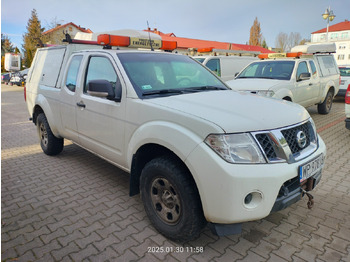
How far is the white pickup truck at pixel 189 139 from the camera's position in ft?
6.76

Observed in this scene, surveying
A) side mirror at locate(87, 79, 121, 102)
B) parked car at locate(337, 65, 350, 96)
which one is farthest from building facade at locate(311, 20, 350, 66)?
side mirror at locate(87, 79, 121, 102)

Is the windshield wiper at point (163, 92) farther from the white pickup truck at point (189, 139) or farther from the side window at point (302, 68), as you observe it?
the side window at point (302, 68)

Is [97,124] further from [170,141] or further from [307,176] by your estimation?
[307,176]

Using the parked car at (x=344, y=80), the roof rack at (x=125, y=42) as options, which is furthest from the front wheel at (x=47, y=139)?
the parked car at (x=344, y=80)

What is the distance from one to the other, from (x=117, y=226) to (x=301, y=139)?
2.03m

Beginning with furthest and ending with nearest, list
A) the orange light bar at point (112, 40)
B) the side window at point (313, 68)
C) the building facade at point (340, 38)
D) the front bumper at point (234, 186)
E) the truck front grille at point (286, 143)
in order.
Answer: the building facade at point (340, 38)
the side window at point (313, 68)
the orange light bar at point (112, 40)
the truck front grille at point (286, 143)
the front bumper at point (234, 186)

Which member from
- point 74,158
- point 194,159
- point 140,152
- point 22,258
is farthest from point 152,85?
point 74,158

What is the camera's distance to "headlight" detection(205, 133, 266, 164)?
205 cm

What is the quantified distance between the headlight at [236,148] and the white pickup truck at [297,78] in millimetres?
4323

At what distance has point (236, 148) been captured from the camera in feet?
6.81

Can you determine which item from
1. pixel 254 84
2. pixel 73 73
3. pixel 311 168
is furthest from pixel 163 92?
pixel 254 84

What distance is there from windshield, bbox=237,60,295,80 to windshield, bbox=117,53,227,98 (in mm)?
4014

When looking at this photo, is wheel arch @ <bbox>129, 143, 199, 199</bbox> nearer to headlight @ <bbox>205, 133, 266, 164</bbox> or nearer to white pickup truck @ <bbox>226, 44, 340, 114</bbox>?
headlight @ <bbox>205, 133, 266, 164</bbox>

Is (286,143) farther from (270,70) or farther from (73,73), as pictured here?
(270,70)
